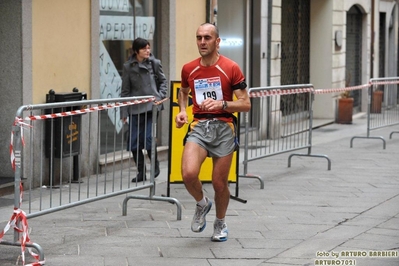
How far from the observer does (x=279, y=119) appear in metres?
13.5

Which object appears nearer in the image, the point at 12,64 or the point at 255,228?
the point at 255,228

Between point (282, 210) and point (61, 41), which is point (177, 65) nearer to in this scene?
point (61, 41)

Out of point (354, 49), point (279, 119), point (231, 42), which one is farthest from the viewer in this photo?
point (354, 49)

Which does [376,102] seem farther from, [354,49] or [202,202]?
[202,202]

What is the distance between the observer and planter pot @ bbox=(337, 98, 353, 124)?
70.8 ft

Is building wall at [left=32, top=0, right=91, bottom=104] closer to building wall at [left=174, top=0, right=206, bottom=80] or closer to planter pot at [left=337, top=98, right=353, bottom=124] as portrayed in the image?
building wall at [left=174, top=0, right=206, bottom=80]

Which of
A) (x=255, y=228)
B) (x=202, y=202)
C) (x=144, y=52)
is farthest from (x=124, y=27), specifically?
(x=202, y=202)

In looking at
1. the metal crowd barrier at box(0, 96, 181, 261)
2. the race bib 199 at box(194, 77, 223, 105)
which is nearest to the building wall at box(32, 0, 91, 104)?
the metal crowd barrier at box(0, 96, 181, 261)

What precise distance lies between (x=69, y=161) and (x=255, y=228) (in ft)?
6.30

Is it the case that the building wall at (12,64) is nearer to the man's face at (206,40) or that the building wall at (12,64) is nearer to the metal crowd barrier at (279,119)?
the metal crowd barrier at (279,119)

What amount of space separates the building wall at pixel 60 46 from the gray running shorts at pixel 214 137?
141 inches

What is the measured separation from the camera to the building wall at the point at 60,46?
37.7ft

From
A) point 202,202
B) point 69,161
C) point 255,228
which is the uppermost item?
point 69,161

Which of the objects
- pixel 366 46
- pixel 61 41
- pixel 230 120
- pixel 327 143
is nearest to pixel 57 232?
pixel 230 120
